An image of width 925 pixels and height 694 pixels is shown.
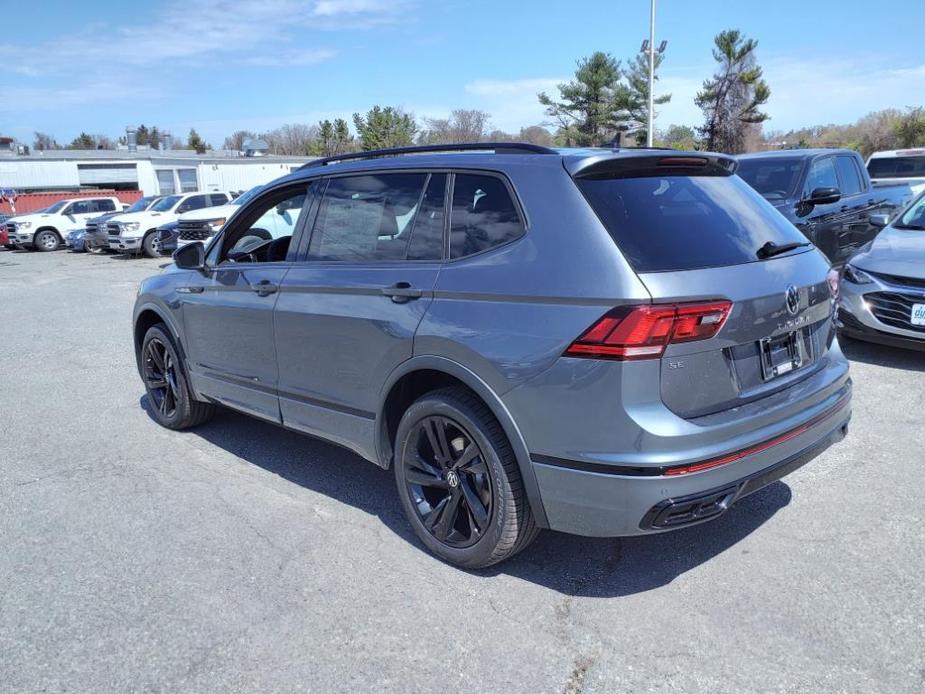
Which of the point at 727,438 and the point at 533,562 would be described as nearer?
the point at 727,438

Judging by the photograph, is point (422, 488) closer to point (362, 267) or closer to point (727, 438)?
point (362, 267)

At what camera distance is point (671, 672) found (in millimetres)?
2619

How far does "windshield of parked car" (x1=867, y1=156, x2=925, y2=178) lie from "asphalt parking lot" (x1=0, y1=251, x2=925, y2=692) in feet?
47.1

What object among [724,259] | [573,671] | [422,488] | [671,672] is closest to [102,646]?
[422,488]

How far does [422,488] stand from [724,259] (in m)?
1.74

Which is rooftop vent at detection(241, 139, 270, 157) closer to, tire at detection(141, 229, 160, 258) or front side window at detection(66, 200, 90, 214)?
front side window at detection(66, 200, 90, 214)

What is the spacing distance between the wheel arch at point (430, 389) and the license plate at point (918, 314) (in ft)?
15.5

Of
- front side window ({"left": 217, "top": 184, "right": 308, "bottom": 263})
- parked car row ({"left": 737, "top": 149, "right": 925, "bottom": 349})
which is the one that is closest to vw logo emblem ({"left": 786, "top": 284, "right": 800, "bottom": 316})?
parked car row ({"left": 737, "top": 149, "right": 925, "bottom": 349})

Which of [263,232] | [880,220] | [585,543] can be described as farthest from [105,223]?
[585,543]

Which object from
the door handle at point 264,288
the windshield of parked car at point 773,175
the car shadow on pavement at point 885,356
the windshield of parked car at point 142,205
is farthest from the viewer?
the windshield of parked car at point 142,205

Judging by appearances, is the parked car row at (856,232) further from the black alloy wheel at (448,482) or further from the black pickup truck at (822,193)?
the black alloy wheel at (448,482)

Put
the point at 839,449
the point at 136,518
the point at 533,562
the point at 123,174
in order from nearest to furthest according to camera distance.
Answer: the point at 533,562 → the point at 136,518 → the point at 839,449 → the point at 123,174

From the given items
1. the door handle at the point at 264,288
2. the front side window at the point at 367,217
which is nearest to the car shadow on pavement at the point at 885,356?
the front side window at the point at 367,217

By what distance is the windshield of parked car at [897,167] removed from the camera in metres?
16.6
